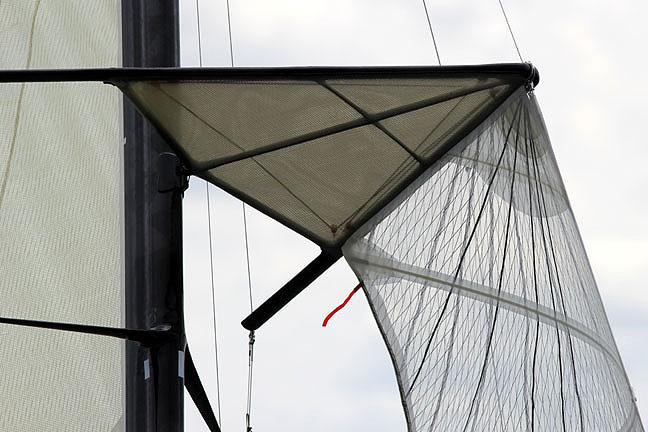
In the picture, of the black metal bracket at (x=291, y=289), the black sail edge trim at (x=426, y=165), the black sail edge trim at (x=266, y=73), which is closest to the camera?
the black sail edge trim at (x=266, y=73)

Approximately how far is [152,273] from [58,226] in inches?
9.6

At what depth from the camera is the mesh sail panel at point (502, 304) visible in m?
2.60

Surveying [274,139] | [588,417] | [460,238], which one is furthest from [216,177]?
[588,417]

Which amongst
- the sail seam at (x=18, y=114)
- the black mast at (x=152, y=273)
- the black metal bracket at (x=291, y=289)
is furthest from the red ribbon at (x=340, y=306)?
the sail seam at (x=18, y=114)

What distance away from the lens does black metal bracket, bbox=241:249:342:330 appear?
3.01m

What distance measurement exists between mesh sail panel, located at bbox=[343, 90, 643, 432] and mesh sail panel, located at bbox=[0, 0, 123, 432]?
64 centimetres

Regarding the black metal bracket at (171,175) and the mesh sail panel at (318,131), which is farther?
the black metal bracket at (171,175)

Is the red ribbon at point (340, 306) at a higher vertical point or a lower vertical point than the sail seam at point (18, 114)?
lower

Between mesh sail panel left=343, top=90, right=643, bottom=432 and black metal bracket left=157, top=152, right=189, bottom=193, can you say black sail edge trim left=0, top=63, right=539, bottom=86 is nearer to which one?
mesh sail panel left=343, top=90, right=643, bottom=432

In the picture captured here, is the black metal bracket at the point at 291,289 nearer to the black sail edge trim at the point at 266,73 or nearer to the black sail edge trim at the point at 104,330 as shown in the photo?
the black sail edge trim at the point at 104,330

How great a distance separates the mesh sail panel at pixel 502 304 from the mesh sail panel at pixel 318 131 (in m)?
0.08

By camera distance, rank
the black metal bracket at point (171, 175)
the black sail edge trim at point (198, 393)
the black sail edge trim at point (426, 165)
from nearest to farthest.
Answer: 1. the black sail edge trim at point (426, 165)
2. the black metal bracket at point (171, 175)
3. the black sail edge trim at point (198, 393)

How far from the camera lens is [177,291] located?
2686mm

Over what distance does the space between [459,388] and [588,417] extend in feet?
0.89
